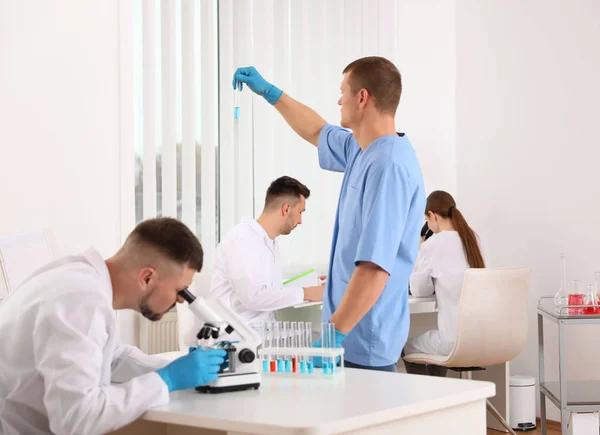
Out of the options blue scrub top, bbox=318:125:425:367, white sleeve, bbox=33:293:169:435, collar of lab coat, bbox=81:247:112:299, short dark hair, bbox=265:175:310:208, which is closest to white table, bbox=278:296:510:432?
short dark hair, bbox=265:175:310:208

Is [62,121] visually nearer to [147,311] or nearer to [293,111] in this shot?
[293,111]

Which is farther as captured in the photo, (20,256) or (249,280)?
(249,280)

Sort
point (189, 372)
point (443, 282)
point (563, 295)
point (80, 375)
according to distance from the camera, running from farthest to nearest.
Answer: point (563, 295)
point (443, 282)
point (189, 372)
point (80, 375)

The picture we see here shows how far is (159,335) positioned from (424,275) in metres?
1.38

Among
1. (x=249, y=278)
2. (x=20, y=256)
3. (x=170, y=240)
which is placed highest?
(x=170, y=240)

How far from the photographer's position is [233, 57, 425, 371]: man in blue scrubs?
2113 mm

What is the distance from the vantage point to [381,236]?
212 cm

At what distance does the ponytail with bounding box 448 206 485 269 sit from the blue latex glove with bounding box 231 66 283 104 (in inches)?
64.7

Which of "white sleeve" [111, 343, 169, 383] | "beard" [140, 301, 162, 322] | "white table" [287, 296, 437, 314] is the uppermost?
"beard" [140, 301, 162, 322]

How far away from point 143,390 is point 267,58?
3107 mm

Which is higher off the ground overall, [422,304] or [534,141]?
[534,141]

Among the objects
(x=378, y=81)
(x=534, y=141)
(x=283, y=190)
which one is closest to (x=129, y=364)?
(x=378, y=81)

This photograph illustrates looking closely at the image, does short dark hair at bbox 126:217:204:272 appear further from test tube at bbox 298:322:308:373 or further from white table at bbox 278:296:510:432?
white table at bbox 278:296:510:432

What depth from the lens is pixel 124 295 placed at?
1.78 meters
